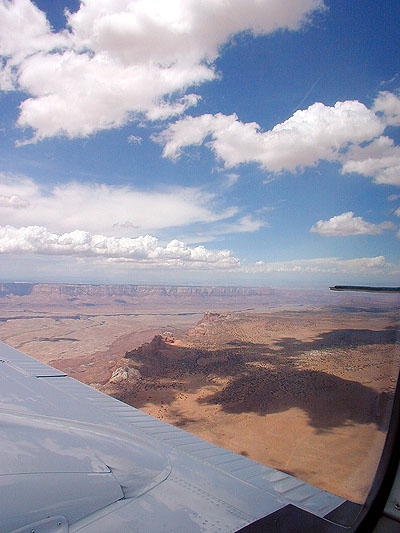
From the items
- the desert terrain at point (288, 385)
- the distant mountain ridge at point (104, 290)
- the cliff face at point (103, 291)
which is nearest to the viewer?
the desert terrain at point (288, 385)

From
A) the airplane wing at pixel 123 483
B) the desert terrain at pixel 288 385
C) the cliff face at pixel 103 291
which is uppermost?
the airplane wing at pixel 123 483

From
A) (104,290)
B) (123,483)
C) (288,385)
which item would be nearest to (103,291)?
(104,290)

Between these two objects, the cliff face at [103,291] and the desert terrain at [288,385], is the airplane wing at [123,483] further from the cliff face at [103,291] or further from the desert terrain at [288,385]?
the cliff face at [103,291]

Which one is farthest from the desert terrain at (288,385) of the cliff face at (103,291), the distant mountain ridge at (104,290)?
the distant mountain ridge at (104,290)

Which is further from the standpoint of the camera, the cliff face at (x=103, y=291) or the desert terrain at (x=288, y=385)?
the cliff face at (x=103, y=291)

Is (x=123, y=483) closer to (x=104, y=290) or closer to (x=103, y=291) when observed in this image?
(x=103, y=291)

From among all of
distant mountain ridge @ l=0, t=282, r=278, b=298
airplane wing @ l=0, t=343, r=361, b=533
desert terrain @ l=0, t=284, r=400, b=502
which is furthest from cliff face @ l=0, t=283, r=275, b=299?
airplane wing @ l=0, t=343, r=361, b=533

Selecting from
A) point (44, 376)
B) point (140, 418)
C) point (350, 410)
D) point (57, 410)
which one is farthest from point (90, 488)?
point (350, 410)

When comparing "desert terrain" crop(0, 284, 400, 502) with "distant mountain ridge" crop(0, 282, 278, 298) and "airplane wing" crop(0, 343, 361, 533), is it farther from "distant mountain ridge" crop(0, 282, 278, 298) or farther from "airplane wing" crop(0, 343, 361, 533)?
"distant mountain ridge" crop(0, 282, 278, 298)

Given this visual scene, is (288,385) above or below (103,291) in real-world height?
above
